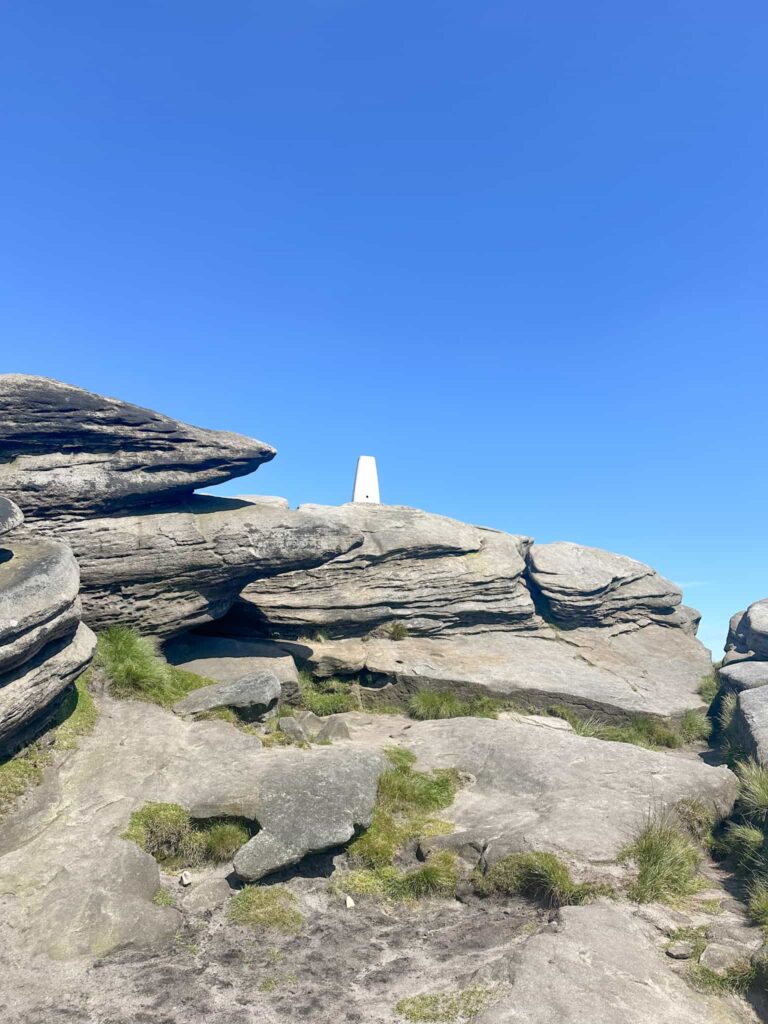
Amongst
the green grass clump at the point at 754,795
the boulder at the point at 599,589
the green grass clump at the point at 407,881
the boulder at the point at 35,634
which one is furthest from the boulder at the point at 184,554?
the boulder at the point at 599,589

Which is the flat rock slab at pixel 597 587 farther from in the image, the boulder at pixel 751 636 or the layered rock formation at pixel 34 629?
the layered rock formation at pixel 34 629

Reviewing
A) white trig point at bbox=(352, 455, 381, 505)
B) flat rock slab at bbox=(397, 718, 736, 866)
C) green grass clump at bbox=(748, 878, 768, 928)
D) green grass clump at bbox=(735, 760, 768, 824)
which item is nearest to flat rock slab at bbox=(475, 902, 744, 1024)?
green grass clump at bbox=(748, 878, 768, 928)

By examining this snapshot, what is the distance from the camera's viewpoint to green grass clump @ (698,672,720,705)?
28517mm

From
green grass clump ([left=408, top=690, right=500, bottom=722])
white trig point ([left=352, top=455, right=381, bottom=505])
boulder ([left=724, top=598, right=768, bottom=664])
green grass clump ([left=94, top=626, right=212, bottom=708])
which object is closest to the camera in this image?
green grass clump ([left=94, top=626, right=212, bottom=708])

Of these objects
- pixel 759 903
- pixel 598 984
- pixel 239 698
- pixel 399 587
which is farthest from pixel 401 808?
pixel 399 587

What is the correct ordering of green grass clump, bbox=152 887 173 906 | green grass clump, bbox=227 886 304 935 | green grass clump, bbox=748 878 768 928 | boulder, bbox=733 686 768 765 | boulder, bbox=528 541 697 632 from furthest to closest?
1. boulder, bbox=528 541 697 632
2. boulder, bbox=733 686 768 765
3. green grass clump, bbox=152 887 173 906
4. green grass clump, bbox=227 886 304 935
5. green grass clump, bbox=748 878 768 928

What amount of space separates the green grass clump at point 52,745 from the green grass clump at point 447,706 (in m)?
11.8

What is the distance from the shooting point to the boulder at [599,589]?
34312mm

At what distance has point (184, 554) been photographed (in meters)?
22.3

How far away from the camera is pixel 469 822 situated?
14594 mm

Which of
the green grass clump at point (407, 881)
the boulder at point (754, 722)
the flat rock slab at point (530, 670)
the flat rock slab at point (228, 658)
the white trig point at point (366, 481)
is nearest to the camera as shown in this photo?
the green grass clump at point (407, 881)

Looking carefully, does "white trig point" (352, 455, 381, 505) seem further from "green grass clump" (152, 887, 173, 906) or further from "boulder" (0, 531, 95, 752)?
"green grass clump" (152, 887, 173, 906)

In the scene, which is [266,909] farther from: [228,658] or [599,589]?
[599,589]

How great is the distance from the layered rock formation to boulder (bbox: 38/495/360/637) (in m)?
4.15
